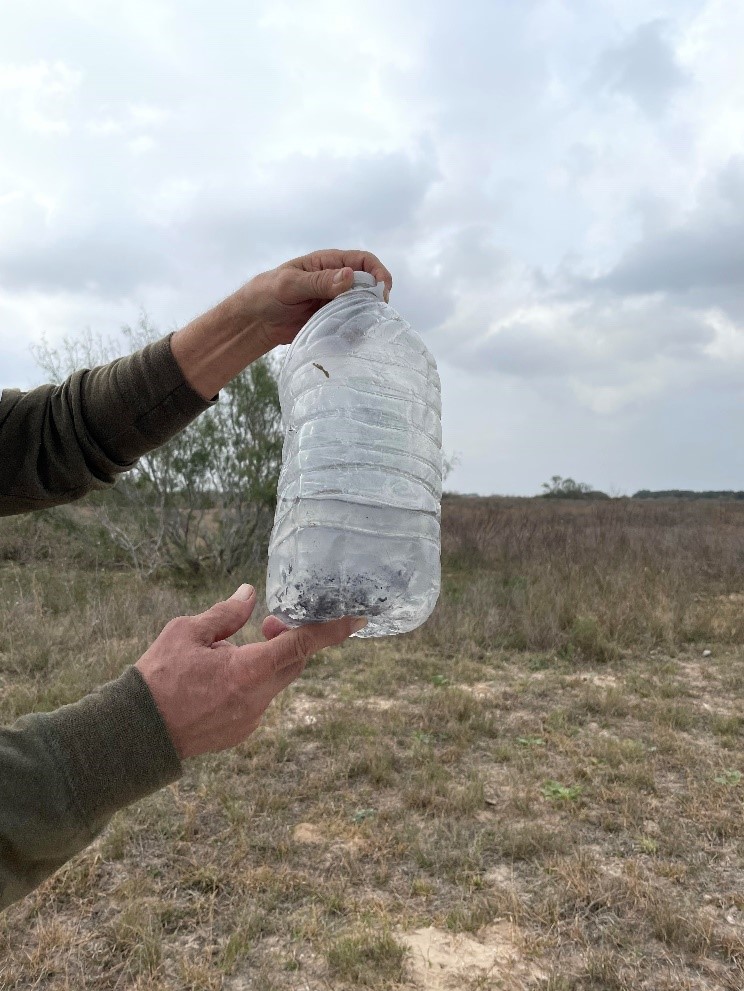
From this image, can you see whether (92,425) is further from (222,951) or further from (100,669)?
(100,669)

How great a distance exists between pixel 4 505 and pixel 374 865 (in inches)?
87.8

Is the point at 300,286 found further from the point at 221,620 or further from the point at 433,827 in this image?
the point at 433,827

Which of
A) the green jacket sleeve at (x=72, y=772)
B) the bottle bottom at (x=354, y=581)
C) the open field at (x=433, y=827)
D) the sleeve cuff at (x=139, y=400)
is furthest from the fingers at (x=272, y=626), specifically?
the open field at (x=433, y=827)

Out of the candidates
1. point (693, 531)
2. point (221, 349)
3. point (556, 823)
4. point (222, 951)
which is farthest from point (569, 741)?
A: point (693, 531)

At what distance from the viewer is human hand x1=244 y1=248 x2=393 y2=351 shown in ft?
5.60

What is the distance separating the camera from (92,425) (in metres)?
1.93

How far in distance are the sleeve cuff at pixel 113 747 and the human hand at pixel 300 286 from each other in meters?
0.94

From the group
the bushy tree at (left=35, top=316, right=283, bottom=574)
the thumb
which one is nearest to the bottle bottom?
the thumb

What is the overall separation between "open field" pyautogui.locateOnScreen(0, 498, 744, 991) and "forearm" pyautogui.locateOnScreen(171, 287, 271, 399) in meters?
2.02

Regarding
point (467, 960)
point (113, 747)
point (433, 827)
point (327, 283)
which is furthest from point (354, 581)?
point (433, 827)

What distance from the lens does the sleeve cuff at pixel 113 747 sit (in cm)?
123

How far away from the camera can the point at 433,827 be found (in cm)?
353

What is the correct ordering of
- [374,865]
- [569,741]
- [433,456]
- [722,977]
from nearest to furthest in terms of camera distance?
[433,456], [722,977], [374,865], [569,741]

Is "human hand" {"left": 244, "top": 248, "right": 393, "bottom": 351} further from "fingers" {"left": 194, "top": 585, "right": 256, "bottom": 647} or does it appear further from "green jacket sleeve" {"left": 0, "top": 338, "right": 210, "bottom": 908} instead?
"green jacket sleeve" {"left": 0, "top": 338, "right": 210, "bottom": 908}
